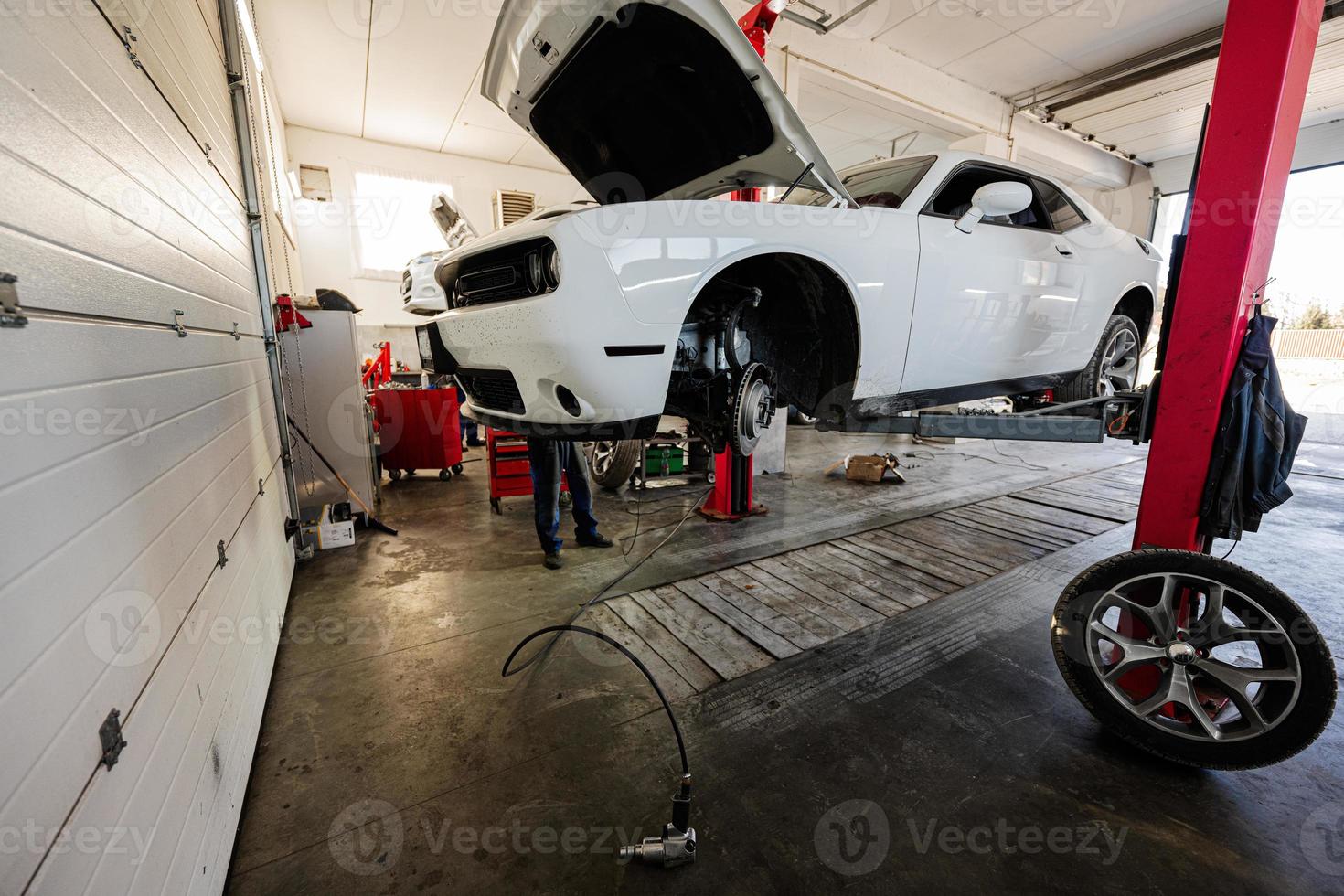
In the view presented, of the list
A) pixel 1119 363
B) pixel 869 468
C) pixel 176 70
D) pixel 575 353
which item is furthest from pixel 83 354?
pixel 869 468

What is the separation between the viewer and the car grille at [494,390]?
1.73 metres

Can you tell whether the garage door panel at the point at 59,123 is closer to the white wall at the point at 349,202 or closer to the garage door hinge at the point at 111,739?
the garage door hinge at the point at 111,739

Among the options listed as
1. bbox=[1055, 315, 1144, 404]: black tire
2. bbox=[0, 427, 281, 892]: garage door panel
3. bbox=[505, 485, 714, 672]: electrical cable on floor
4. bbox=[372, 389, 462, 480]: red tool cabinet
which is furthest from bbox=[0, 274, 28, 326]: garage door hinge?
bbox=[372, 389, 462, 480]: red tool cabinet

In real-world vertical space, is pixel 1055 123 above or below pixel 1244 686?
above

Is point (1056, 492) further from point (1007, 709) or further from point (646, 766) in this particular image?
point (646, 766)

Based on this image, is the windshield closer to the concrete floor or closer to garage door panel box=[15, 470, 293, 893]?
the concrete floor

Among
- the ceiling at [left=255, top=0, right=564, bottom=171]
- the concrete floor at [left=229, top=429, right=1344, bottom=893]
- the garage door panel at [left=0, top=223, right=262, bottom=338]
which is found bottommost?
the concrete floor at [left=229, top=429, right=1344, bottom=893]

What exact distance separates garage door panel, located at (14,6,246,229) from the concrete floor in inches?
67.5

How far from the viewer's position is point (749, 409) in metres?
1.87

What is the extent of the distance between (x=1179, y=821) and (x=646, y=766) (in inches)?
57.9

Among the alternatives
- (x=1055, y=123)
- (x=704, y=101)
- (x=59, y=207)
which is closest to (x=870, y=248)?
(x=704, y=101)

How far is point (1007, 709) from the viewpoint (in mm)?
1908

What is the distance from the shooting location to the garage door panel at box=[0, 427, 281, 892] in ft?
2.12

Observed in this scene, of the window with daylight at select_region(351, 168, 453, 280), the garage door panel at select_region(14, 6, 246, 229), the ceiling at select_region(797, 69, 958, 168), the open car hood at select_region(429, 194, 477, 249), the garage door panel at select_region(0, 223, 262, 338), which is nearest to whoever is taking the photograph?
the garage door panel at select_region(0, 223, 262, 338)
